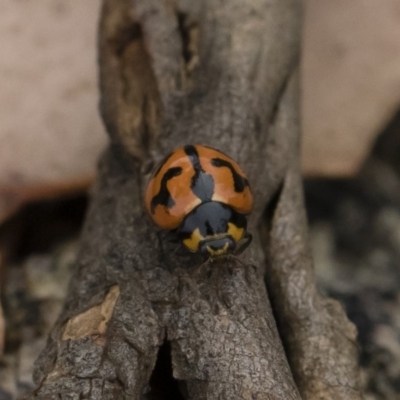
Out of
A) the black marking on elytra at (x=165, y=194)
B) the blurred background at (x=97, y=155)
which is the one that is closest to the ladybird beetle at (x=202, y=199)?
the black marking on elytra at (x=165, y=194)

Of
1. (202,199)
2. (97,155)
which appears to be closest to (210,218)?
(202,199)

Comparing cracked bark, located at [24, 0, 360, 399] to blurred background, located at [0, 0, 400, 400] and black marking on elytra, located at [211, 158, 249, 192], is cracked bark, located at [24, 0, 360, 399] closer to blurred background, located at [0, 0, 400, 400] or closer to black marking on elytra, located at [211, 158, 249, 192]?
black marking on elytra, located at [211, 158, 249, 192]

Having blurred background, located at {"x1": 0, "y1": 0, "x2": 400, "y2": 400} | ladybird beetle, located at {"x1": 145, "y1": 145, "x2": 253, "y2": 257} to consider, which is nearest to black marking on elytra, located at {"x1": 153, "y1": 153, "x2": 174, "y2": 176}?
ladybird beetle, located at {"x1": 145, "y1": 145, "x2": 253, "y2": 257}

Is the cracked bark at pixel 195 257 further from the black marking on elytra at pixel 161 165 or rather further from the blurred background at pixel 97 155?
the blurred background at pixel 97 155

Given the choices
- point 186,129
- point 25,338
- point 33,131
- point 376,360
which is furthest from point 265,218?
point 33,131

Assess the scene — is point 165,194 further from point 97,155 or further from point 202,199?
point 97,155

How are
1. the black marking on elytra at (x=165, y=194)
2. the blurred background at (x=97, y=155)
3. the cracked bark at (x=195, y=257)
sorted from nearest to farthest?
the cracked bark at (x=195, y=257), the black marking on elytra at (x=165, y=194), the blurred background at (x=97, y=155)
